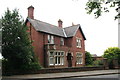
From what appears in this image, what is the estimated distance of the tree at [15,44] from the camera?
846 inches

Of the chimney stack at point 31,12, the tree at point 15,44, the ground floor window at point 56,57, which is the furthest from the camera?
the chimney stack at point 31,12

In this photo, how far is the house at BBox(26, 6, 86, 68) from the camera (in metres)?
33.4

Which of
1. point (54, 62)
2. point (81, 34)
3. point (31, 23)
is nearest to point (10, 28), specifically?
point (31, 23)

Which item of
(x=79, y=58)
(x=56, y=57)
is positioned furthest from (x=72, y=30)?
(x=56, y=57)

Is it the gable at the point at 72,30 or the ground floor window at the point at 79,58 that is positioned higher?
the gable at the point at 72,30

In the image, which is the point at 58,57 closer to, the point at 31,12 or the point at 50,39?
the point at 50,39

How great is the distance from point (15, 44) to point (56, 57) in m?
14.8

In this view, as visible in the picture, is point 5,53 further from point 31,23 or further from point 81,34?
point 81,34

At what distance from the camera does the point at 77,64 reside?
135 ft

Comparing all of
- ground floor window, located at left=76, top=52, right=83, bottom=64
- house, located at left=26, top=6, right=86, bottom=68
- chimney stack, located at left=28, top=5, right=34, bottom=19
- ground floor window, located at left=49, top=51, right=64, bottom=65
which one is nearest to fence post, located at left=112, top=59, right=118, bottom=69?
house, located at left=26, top=6, right=86, bottom=68

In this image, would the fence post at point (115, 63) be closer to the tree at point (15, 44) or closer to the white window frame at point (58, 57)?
the white window frame at point (58, 57)

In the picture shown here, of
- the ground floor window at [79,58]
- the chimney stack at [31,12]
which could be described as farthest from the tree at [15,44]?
the ground floor window at [79,58]

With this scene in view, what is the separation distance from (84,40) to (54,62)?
13.7 metres

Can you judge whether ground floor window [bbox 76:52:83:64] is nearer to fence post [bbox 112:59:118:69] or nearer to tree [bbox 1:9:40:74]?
fence post [bbox 112:59:118:69]
